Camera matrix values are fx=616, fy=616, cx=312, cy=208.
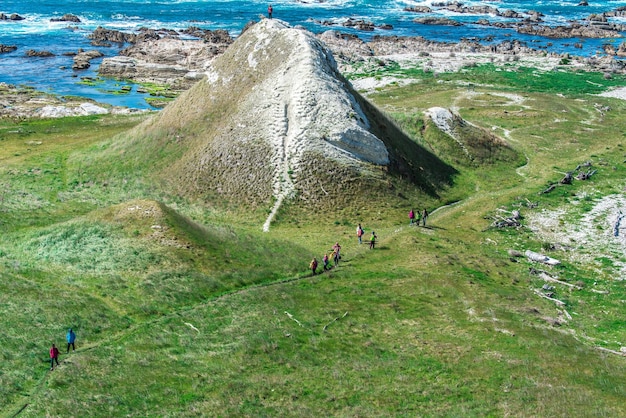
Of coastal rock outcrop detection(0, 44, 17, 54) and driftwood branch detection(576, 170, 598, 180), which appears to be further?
coastal rock outcrop detection(0, 44, 17, 54)

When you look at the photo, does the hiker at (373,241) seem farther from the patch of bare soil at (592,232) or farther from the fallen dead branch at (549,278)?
the patch of bare soil at (592,232)

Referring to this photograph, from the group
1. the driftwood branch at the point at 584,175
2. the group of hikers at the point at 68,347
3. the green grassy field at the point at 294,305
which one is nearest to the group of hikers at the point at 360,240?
the green grassy field at the point at 294,305

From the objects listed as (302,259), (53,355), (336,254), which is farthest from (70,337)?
(336,254)

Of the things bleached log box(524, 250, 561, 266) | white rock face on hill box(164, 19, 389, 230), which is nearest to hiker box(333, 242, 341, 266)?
white rock face on hill box(164, 19, 389, 230)

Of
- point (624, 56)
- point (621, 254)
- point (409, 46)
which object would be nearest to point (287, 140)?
point (621, 254)

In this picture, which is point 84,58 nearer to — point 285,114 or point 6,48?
point 6,48

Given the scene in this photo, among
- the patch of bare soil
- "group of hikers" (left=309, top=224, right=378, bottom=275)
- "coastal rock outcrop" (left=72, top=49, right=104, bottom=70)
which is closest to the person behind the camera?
"group of hikers" (left=309, top=224, right=378, bottom=275)

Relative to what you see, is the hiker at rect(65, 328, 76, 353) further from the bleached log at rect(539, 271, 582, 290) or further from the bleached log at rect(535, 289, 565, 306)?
the bleached log at rect(539, 271, 582, 290)
